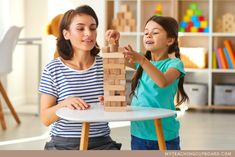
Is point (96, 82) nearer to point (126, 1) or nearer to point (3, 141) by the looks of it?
point (3, 141)

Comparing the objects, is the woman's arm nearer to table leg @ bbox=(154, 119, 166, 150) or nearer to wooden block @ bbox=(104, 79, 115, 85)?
wooden block @ bbox=(104, 79, 115, 85)

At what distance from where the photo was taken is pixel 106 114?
6.34 ft

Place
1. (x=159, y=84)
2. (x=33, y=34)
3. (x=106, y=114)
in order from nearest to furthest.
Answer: (x=106, y=114), (x=159, y=84), (x=33, y=34)

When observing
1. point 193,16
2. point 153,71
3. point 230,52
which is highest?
point 193,16

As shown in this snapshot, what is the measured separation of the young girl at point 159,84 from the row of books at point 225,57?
10.6 feet

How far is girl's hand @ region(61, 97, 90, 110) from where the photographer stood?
202cm

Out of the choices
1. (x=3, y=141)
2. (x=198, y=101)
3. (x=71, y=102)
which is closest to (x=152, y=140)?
(x=71, y=102)

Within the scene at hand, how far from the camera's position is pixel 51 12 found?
6.02 m

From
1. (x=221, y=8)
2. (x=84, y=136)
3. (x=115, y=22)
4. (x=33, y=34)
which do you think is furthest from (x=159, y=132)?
(x=33, y=34)

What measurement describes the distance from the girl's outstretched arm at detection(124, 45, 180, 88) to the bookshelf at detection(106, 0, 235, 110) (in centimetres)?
334

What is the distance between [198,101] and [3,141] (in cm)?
232

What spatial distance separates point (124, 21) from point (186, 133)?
1974 mm

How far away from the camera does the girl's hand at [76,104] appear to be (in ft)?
6.61

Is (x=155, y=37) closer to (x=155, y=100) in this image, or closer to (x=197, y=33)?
(x=155, y=100)
